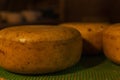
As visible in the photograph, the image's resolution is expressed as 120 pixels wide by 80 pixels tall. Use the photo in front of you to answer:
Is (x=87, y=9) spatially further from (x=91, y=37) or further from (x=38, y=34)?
(x=38, y=34)

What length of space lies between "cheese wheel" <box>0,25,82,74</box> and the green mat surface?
0.02m

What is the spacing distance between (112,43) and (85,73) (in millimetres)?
126

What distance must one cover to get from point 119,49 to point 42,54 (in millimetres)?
233

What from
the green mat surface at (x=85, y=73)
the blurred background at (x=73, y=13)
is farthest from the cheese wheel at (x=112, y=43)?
the blurred background at (x=73, y=13)

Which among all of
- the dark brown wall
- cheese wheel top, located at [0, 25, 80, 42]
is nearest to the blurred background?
the dark brown wall

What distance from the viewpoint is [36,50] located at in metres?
0.57

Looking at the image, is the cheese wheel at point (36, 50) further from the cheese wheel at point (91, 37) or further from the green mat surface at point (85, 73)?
the cheese wheel at point (91, 37)

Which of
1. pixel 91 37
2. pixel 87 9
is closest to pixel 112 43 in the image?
pixel 91 37

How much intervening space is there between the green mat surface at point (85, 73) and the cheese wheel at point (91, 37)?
0.05 metres

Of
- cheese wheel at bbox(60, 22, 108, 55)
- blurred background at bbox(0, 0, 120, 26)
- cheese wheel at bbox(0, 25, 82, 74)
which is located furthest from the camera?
blurred background at bbox(0, 0, 120, 26)

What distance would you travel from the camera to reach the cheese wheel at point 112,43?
65 cm

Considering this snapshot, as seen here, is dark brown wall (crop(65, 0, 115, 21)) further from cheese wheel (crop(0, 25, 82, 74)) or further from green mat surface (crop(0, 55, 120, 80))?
cheese wheel (crop(0, 25, 82, 74))

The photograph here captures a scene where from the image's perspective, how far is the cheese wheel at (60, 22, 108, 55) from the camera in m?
0.75

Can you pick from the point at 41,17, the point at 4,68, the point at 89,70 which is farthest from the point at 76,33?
the point at 41,17
